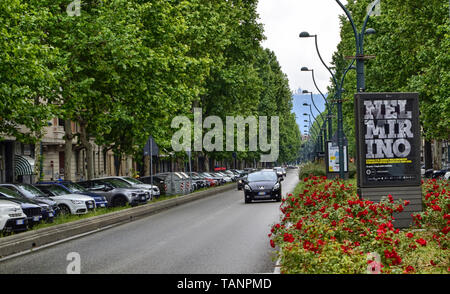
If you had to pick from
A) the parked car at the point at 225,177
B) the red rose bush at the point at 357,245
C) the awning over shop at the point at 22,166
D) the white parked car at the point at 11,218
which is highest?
the awning over shop at the point at 22,166

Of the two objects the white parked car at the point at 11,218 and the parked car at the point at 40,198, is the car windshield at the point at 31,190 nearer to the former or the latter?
the parked car at the point at 40,198

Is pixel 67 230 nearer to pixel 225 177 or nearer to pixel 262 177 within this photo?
pixel 262 177

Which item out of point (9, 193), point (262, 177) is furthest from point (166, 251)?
point (262, 177)

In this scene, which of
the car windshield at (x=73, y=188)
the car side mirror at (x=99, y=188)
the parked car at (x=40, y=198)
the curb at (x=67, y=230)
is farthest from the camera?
the car side mirror at (x=99, y=188)

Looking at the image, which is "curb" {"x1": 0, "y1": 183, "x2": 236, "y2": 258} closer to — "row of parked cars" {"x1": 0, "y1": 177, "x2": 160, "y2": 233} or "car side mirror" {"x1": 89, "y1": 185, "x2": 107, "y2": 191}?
"row of parked cars" {"x1": 0, "y1": 177, "x2": 160, "y2": 233}

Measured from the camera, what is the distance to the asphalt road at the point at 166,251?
11000 mm

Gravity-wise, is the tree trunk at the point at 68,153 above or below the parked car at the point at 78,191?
above

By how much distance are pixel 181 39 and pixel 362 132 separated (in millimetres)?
22952

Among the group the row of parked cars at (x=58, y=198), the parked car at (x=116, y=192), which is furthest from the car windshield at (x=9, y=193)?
the parked car at (x=116, y=192)

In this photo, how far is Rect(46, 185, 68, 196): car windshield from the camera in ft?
79.3

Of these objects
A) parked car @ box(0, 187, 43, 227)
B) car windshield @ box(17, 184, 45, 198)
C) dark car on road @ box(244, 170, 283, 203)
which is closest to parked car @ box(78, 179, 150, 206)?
dark car on road @ box(244, 170, 283, 203)

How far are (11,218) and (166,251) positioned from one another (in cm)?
553

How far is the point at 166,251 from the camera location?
13.3 m

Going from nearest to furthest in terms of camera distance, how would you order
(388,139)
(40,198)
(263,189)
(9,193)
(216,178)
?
1. (388,139)
2. (9,193)
3. (40,198)
4. (263,189)
5. (216,178)
